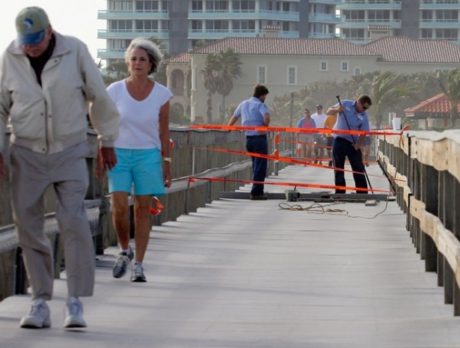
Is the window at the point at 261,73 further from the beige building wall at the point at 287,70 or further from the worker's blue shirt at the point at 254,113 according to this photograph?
the worker's blue shirt at the point at 254,113

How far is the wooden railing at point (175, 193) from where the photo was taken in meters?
11.3

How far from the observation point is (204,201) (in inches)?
953

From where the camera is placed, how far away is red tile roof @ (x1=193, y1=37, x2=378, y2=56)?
612ft

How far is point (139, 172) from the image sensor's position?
12.8m

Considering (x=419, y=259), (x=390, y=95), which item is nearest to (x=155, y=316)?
(x=419, y=259)

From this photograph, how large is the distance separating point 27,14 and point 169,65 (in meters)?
191

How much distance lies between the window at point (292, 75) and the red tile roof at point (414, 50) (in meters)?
8.79

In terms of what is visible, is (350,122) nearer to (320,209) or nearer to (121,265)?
(320,209)

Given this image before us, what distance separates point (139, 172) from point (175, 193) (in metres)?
7.78

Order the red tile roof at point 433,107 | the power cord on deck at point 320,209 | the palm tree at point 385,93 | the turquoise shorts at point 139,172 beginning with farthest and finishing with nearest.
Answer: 1. the palm tree at point 385,93
2. the red tile roof at point 433,107
3. the power cord on deck at point 320,209
4. the turquoise shorts at point 139,172

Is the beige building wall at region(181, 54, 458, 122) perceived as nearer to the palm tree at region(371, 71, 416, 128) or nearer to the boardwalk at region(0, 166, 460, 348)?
the palm tree at region(371, 71, 416, 128)

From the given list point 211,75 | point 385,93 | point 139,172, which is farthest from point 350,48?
point 139,172

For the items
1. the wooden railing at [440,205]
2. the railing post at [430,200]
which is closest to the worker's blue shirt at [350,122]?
the wooden railing at [440,205]

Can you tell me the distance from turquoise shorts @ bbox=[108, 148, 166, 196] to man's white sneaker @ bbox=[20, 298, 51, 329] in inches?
117
